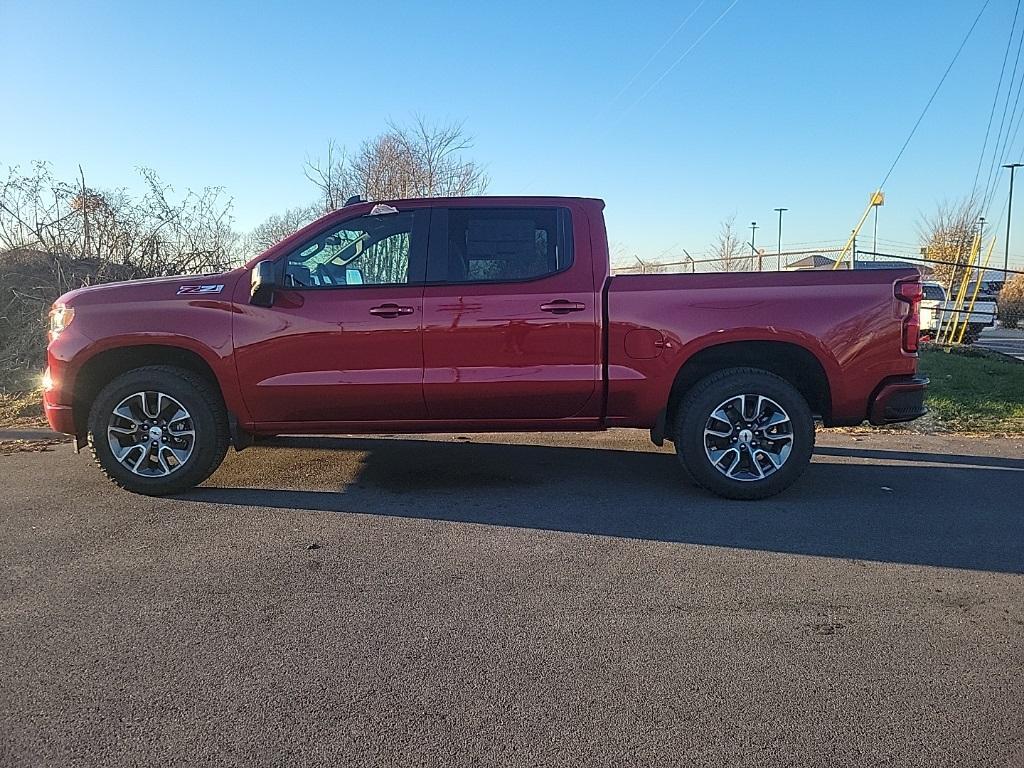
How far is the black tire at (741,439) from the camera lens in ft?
15.8

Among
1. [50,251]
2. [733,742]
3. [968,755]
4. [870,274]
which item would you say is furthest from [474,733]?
[50,251]

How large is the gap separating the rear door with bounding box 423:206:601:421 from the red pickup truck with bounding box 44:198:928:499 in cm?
1

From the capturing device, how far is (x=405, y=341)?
15.9 ft

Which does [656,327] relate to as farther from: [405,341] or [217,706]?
[217,706]

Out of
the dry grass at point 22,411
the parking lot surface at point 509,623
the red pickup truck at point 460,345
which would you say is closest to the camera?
the parking lot surface at point 509,623

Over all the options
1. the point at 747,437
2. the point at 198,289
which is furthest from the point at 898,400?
the point at 198,289

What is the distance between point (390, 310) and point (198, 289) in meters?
1.30

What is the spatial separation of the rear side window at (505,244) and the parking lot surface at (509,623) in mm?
1508

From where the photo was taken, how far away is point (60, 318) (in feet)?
16.0

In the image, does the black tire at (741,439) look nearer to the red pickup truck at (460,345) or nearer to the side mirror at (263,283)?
the red pickup truck at (460,345)

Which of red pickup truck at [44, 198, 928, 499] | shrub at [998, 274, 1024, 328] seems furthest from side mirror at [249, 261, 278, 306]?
shrub at [998, 274, 1024, 328]

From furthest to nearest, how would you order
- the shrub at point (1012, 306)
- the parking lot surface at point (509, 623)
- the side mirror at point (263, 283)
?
the shrub at point (1012, 306) < the side mirror at point (263, 283) < the parking lot surface at point (509, 623)

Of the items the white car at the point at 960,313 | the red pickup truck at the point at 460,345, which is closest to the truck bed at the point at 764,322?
the red pickup truck at the point at 460,345

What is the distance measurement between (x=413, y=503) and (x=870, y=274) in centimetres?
332
